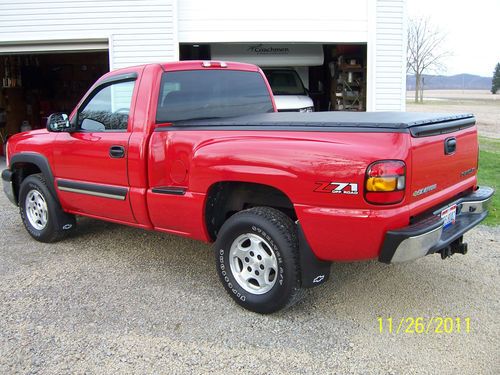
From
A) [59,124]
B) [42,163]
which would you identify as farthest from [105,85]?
[42,163]

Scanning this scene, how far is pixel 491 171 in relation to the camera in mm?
9641

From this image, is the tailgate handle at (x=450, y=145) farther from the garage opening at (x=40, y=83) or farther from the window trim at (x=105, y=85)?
the garage opening at (x=40, y=83)

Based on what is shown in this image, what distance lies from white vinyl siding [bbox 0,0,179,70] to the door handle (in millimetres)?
7401

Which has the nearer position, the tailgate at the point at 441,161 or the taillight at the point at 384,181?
the taillight at the point at 384,181

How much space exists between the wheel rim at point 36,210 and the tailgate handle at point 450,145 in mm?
4192

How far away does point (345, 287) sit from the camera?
14.2ft

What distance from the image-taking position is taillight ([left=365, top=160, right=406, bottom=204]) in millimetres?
3070

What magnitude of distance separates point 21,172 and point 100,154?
6.11 feet

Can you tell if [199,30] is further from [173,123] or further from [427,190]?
[427,190]

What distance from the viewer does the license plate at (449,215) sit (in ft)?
11.9

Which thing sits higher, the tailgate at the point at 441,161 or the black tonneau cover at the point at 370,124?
the black tonneau cover at the point at 370,124

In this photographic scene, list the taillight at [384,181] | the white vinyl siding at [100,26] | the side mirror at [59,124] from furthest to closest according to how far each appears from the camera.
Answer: the white vinyl siding at [100,26] < the side mirror at [59,124] < the taillight at [384,181]

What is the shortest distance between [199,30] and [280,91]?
2.39m

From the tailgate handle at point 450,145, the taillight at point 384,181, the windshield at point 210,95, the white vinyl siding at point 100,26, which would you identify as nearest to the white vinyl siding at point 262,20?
the white vinyl siding at point 100,26
